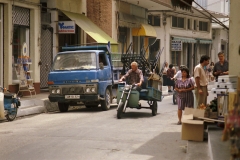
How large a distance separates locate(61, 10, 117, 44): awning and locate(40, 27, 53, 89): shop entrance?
4.69 ft

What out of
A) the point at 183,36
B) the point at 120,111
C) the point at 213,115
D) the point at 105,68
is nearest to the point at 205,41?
the point at 183,36

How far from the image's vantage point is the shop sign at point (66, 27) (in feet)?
80.3

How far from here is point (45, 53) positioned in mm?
24453

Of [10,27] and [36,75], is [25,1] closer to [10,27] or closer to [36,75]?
[10,27]

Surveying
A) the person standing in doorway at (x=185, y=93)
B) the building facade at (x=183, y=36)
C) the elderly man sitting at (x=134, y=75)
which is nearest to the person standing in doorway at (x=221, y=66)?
the person standing in doorway at (x=185, y=93)

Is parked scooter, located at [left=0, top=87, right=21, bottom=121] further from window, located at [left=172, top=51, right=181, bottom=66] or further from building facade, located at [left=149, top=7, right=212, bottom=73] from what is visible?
window, located at [left=172, top=51, right=181, bottom=66]

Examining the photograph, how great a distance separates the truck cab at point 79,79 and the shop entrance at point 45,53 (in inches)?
245

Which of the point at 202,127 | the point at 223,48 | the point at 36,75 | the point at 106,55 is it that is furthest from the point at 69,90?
the point at 223,48

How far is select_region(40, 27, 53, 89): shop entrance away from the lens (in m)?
24.1

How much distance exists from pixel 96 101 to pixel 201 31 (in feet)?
103

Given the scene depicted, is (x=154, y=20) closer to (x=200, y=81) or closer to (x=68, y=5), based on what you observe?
(x=68, y=5)

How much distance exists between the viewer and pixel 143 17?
35.3m

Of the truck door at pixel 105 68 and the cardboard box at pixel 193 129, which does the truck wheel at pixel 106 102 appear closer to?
the truck door at pixel 105 68

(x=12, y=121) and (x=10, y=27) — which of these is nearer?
(x=12, y=121)
